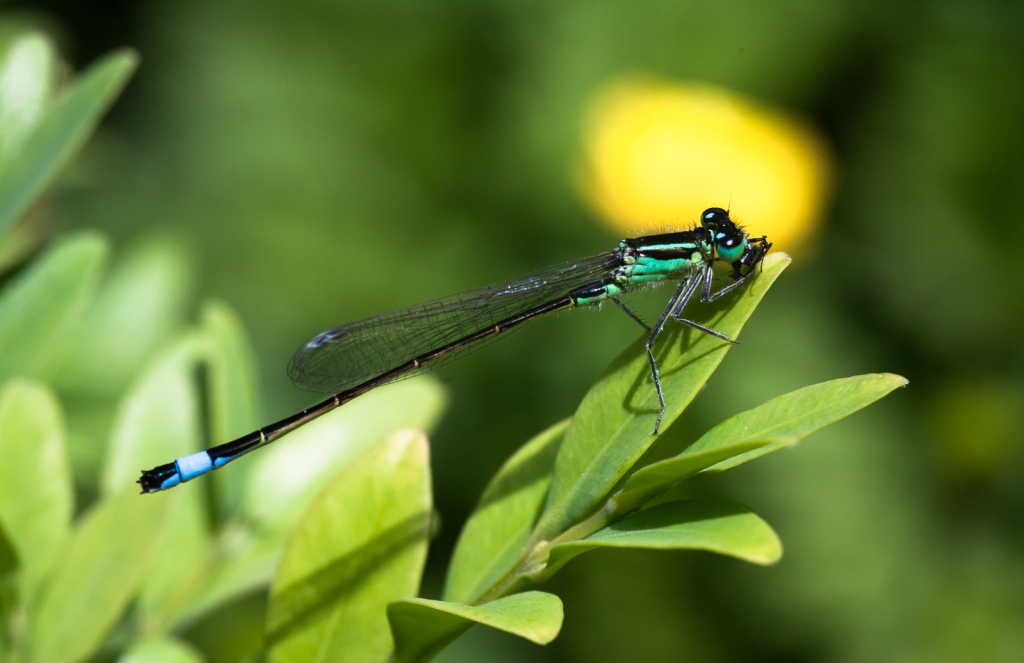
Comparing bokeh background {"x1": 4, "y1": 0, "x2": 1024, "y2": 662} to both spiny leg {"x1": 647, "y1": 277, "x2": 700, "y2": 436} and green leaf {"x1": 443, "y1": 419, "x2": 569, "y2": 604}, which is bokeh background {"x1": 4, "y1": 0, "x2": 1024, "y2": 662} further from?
green leaf {"x1": 443, "y1": 419, "x2": 569, "y2": 604}

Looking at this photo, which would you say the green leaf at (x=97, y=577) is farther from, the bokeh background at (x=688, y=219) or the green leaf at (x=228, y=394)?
the bokeh background at (x=688, y=219)

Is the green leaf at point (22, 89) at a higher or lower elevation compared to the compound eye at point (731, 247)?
higher

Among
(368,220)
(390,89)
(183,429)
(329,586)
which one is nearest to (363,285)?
(368,220)

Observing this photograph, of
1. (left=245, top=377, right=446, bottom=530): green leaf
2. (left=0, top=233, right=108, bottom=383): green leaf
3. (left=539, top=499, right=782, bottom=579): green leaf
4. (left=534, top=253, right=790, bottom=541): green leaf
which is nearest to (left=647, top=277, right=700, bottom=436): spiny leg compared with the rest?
(left=534, top=253, right=790, bottom=541): green leaf

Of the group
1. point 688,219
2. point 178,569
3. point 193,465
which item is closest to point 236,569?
point 178,569

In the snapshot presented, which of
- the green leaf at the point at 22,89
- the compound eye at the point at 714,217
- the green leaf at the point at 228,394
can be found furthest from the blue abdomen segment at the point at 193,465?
the compound eye at the point at 714,217

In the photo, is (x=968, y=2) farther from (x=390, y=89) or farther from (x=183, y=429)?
(x=183, y=429)

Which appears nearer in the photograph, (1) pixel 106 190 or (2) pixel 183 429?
(2) pixel 183 429
